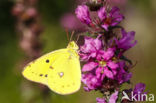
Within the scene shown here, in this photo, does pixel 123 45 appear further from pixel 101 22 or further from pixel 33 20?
pixel 33 20

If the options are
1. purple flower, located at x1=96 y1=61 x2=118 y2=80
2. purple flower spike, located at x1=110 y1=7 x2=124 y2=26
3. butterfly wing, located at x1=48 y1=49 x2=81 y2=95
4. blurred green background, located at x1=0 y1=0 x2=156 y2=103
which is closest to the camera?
purple flower, located at x1=96 y1=61 x2=118 y2=80

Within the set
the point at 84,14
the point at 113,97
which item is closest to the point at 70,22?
the point at 84,14

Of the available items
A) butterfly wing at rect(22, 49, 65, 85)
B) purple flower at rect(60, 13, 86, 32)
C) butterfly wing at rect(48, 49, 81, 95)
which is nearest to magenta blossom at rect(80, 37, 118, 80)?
butterfly wing at rect(48, 49, 81, 95)

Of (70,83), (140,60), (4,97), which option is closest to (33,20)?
(4,97)

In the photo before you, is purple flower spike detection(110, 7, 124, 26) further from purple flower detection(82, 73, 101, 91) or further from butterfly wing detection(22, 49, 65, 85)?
butterfly wing detection(22, 49, 65, 85)

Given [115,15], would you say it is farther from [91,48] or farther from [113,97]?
[113,97]

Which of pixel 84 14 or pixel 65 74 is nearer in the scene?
pixel 84 14

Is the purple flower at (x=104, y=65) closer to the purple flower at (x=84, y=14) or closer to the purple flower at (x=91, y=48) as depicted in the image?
the purple flower at (x=91, y=48)
